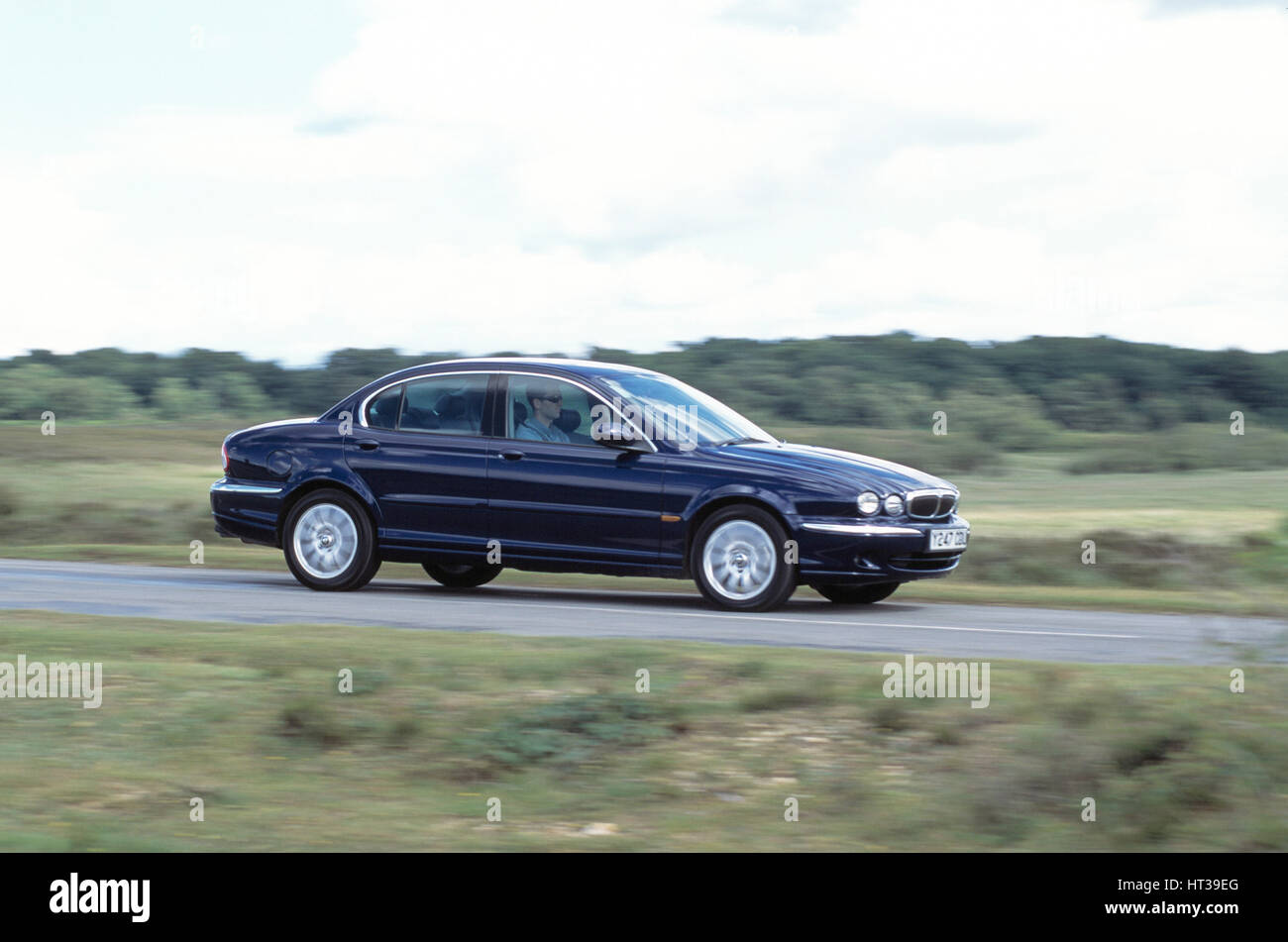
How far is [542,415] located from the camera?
43.5 ft

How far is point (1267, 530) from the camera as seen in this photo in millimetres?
21672

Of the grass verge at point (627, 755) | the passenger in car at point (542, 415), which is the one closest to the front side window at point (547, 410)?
the passenger in car at point (542, 415)

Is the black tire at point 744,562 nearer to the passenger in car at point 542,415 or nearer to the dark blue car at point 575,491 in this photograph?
the dark blue car at point 575,491

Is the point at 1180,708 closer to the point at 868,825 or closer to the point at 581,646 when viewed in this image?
the point at 868,825

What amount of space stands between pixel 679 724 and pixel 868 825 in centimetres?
167

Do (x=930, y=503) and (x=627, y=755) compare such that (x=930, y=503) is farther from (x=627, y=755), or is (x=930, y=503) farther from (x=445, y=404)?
(x=627, y=755)

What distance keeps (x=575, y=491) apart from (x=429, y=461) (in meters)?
1.29

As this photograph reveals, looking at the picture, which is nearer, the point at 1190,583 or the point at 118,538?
the point at 1190,583

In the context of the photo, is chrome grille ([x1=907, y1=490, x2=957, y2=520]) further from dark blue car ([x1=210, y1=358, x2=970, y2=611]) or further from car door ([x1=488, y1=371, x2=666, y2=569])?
car door ([x1=488, y1=371, x2=666, y2=569])

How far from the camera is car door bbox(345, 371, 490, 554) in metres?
13.3

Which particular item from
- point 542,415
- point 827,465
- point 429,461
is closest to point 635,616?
point 827,465

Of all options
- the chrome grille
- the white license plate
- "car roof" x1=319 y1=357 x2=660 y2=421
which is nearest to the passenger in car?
"car roof" x1=319 y1=357 x2=660 y2=421
